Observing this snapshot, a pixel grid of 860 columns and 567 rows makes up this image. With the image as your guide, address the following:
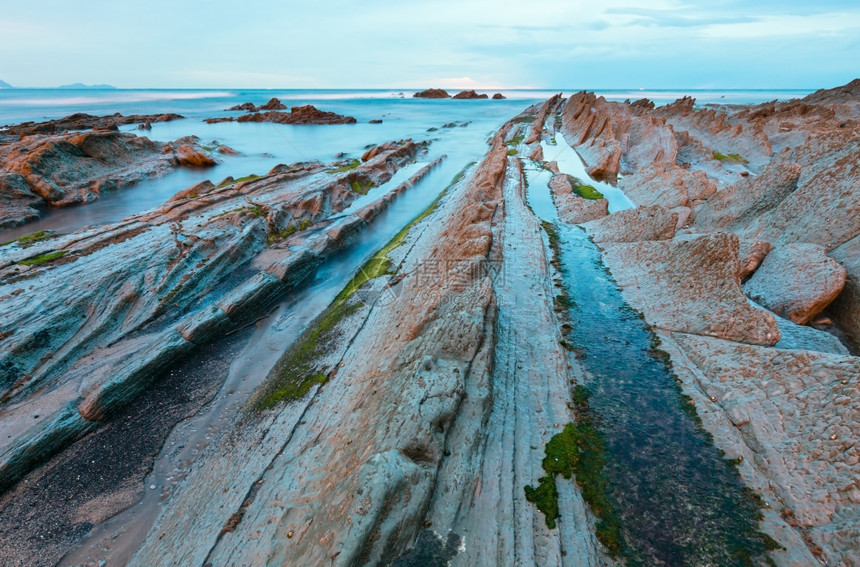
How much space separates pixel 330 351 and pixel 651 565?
32.7 ft

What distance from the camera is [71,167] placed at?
31.7 metres

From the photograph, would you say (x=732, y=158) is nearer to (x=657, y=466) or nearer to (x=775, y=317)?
(x=775, y=317)

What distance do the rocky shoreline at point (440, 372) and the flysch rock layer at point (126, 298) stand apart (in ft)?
0.29

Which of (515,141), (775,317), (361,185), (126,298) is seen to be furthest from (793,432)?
(515,141)

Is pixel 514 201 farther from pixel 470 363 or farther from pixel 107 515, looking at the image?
pixel 107 515

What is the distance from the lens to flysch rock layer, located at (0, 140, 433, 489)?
10.6 m

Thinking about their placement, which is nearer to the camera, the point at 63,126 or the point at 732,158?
the point at 732,158

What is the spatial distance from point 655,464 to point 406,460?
5.40 m

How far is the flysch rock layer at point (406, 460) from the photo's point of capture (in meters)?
6.38

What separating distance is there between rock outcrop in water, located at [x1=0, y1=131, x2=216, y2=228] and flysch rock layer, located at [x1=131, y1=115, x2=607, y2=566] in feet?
89.9

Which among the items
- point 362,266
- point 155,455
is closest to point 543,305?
point 362,266

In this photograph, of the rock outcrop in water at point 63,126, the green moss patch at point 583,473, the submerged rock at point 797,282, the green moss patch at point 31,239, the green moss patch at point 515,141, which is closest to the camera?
the green moss patch at point 583,473

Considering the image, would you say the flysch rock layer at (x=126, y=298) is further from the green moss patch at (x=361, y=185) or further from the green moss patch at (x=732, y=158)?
the green moss patch at (x=732, y=158)

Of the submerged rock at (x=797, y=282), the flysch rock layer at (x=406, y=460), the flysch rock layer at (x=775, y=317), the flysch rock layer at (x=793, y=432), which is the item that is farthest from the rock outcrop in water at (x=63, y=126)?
the submerged rock at (x=797, y=282)
